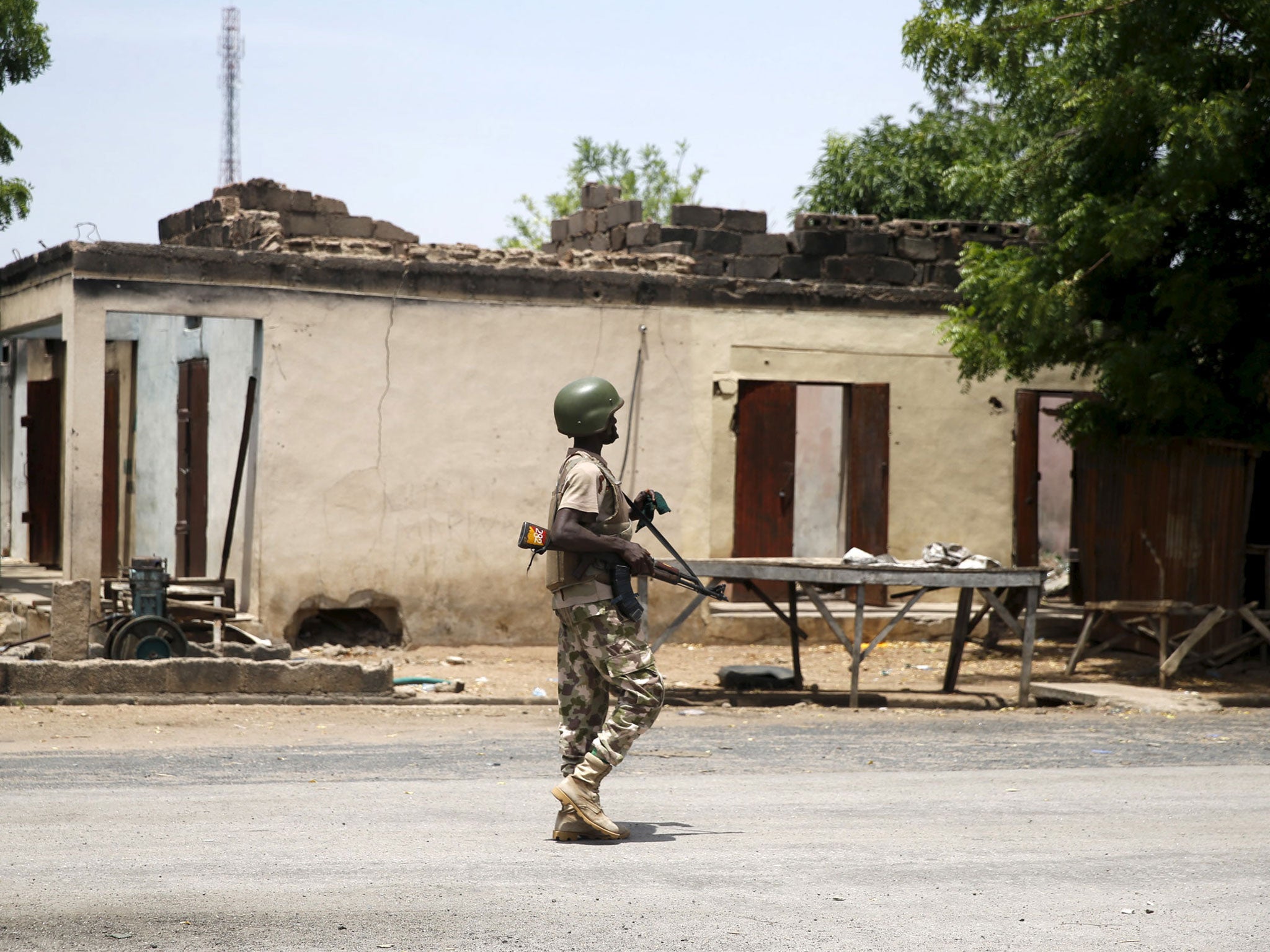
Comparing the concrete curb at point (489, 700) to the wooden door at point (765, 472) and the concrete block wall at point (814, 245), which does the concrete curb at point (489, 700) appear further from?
the concrete block wall at point (814, 245)

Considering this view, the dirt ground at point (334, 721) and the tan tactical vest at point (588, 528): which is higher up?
the tan tactical vest at point (588, 528)

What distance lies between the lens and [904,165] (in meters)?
26.3

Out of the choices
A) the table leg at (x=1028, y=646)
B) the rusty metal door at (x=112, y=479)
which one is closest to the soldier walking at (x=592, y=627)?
the table leg at (x=1028, y=646)

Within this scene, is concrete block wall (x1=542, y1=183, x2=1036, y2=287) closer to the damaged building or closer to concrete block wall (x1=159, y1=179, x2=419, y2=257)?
the damaged building

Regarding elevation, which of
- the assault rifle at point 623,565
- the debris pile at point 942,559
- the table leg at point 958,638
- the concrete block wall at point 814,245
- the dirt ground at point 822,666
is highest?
the concrete block wall at point 814,245

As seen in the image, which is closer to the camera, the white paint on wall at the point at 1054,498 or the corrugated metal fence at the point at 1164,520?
the corrugated metal fence at the point at 1164,520

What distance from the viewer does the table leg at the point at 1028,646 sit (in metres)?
11.2

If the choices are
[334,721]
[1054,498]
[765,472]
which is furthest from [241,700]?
[1054,498]

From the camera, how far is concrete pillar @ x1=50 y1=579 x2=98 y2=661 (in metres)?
10.5

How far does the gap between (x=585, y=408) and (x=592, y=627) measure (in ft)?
2.71

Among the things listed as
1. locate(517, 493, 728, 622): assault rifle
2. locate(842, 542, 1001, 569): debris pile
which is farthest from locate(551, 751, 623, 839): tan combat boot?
locate(842, 542, 1001, 569): debris pile

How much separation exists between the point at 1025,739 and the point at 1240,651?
13.6 ft

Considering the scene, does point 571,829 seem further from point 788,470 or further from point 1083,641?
point 788,470

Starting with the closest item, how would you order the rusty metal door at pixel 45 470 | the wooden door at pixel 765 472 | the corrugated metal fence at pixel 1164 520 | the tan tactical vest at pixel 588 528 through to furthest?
the tan tactical vest at pixel 588 528 → the corrugated metal fence at pixel 1164 520 → the wooden door at pixel 765 472 → the rusty metal door at pixel 45 470
